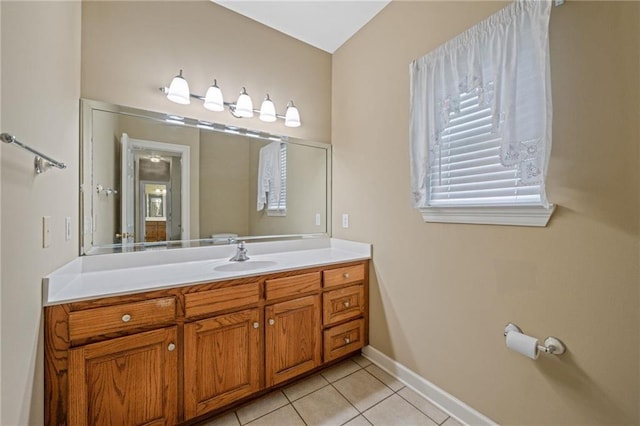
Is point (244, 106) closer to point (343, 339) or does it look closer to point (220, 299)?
point (220, 299)

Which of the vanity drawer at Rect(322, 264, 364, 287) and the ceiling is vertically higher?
the ceiling

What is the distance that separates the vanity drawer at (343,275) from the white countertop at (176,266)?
2.9 inches

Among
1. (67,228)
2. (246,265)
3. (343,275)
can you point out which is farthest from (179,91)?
(343,275)

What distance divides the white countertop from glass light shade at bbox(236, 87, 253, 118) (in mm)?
1000

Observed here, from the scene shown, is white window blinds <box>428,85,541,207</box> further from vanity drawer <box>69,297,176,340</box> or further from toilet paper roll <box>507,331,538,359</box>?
vanity drawer <box>69,297,176,340</box>

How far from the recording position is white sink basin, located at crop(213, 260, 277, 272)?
1717 mm

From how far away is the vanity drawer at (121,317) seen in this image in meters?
1.11

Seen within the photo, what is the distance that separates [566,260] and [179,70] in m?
2.40

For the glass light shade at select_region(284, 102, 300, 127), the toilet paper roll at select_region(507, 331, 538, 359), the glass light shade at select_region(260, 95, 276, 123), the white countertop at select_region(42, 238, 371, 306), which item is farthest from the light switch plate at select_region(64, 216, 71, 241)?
the toilet paper roll at select_region(507, 331, 538, 359)

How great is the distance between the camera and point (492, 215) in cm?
133

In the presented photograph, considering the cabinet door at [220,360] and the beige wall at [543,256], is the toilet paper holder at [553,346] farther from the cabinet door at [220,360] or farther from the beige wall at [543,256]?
the cabinet door at [220,360]

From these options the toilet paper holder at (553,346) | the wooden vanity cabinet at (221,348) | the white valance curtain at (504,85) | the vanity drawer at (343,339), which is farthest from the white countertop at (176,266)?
the toilet paper holder at (553,346)

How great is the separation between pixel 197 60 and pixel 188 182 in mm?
857

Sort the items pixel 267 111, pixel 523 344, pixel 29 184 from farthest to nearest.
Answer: pixel 267 111
pixel 523 344
pixel 29 184
